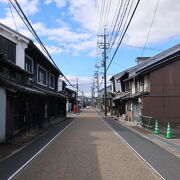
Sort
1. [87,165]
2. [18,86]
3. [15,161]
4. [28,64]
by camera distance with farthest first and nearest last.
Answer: [28,64] < [18,86] < [15,161] < [87,165]

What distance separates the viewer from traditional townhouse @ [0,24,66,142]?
1305 centimetres

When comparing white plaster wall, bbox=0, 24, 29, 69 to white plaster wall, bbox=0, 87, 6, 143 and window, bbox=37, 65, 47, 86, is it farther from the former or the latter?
window, bbox=37, 65, 47, 86

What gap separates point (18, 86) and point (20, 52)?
5.55 m

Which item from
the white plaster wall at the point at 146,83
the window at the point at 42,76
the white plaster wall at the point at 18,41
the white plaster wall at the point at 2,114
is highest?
the white plaster wall at the point at 18,41

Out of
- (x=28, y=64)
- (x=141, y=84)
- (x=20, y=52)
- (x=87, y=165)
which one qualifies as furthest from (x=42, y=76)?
(x=87, y=165)

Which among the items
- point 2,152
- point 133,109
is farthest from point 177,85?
point 2,152

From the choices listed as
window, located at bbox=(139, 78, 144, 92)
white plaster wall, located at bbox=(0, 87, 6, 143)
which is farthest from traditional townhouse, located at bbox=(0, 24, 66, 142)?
window, located at bbox=(139, 78, 144, 92)

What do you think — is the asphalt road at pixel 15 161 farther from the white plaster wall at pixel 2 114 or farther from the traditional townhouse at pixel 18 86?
the traditional townhouse at pixel 18 86

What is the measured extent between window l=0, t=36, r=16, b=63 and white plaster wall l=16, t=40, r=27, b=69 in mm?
333

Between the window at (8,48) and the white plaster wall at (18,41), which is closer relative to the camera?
the window at (8,48)

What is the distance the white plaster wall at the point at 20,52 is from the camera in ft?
60.5

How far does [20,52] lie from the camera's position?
739 inches

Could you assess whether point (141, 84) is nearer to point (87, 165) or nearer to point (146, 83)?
point (146, 83)

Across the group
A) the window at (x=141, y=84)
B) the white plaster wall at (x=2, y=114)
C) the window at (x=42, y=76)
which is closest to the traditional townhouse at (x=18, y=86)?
the white plaster wall at (x=2, y=114)
